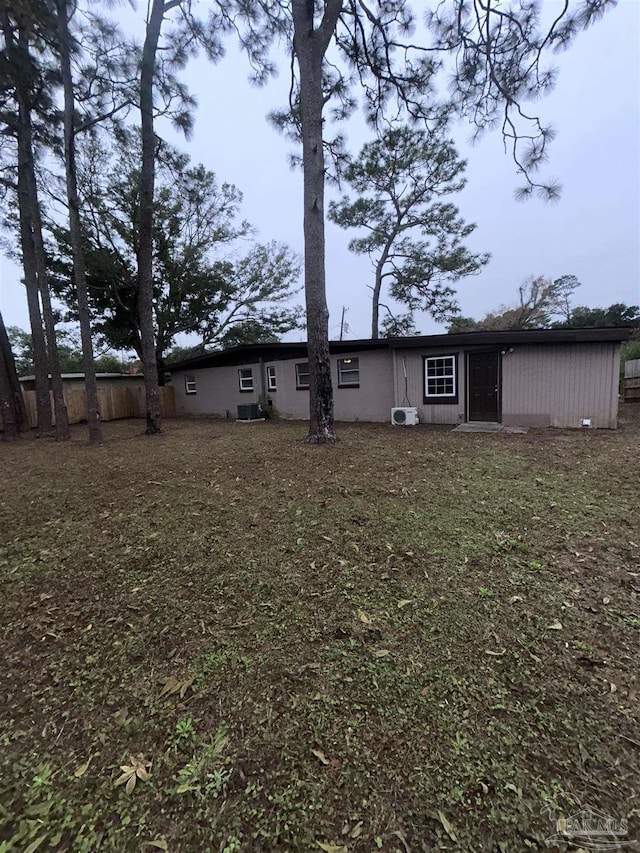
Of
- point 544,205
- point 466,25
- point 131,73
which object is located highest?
point 131,73

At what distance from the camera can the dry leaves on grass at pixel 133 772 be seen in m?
1.26

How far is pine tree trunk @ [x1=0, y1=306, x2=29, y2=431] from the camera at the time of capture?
8.83 m

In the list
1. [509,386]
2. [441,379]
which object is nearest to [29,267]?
[441,379]

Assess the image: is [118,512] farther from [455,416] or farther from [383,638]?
[455,416]

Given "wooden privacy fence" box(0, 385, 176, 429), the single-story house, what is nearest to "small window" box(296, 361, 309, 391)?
the single-story house

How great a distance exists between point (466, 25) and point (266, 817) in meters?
9.95

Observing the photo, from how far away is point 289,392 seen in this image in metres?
12.5

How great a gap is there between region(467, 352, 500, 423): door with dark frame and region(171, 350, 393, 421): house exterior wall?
84.3 inches

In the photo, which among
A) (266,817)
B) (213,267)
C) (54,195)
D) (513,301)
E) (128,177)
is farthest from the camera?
(513,301)

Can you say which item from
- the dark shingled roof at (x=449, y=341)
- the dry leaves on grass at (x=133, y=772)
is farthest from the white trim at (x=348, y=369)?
the dry leaves on grass at (x=133, y=772)

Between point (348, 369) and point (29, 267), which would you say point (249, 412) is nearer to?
point (348, 369)

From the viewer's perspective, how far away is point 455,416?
31.0 ft

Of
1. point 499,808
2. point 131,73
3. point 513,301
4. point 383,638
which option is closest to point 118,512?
point 383,638

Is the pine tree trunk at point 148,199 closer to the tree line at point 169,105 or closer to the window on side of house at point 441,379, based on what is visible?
the tree line at point 169,105
